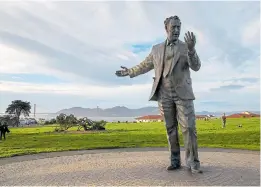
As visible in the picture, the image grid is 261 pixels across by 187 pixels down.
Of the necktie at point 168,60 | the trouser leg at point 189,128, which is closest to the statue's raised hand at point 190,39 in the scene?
the necktie at point 168,60

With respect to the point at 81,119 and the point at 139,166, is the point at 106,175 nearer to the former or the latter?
the point at 139,166

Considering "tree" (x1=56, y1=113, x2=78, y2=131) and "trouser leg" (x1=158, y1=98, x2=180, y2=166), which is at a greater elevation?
"tree" (x1=56, y1=113, x2=78, y2=131)

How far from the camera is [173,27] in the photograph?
901 cm

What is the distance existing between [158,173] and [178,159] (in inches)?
36.9

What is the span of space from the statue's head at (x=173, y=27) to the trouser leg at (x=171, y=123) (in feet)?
5.64

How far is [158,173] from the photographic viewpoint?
9055 millimetres

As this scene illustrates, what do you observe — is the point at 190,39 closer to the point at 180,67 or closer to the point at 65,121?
the point at 180,67

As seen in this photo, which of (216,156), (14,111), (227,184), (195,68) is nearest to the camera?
(227,184)

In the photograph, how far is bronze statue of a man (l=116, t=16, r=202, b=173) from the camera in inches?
357

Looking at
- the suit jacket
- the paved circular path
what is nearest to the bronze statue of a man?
the suit jacket

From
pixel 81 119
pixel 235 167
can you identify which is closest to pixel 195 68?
pixel 235 167

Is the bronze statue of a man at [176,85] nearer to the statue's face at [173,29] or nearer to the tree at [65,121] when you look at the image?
the statue's face at [173,29]

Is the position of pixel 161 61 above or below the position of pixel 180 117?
above

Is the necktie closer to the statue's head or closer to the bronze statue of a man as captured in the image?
the bronze statue of a man
